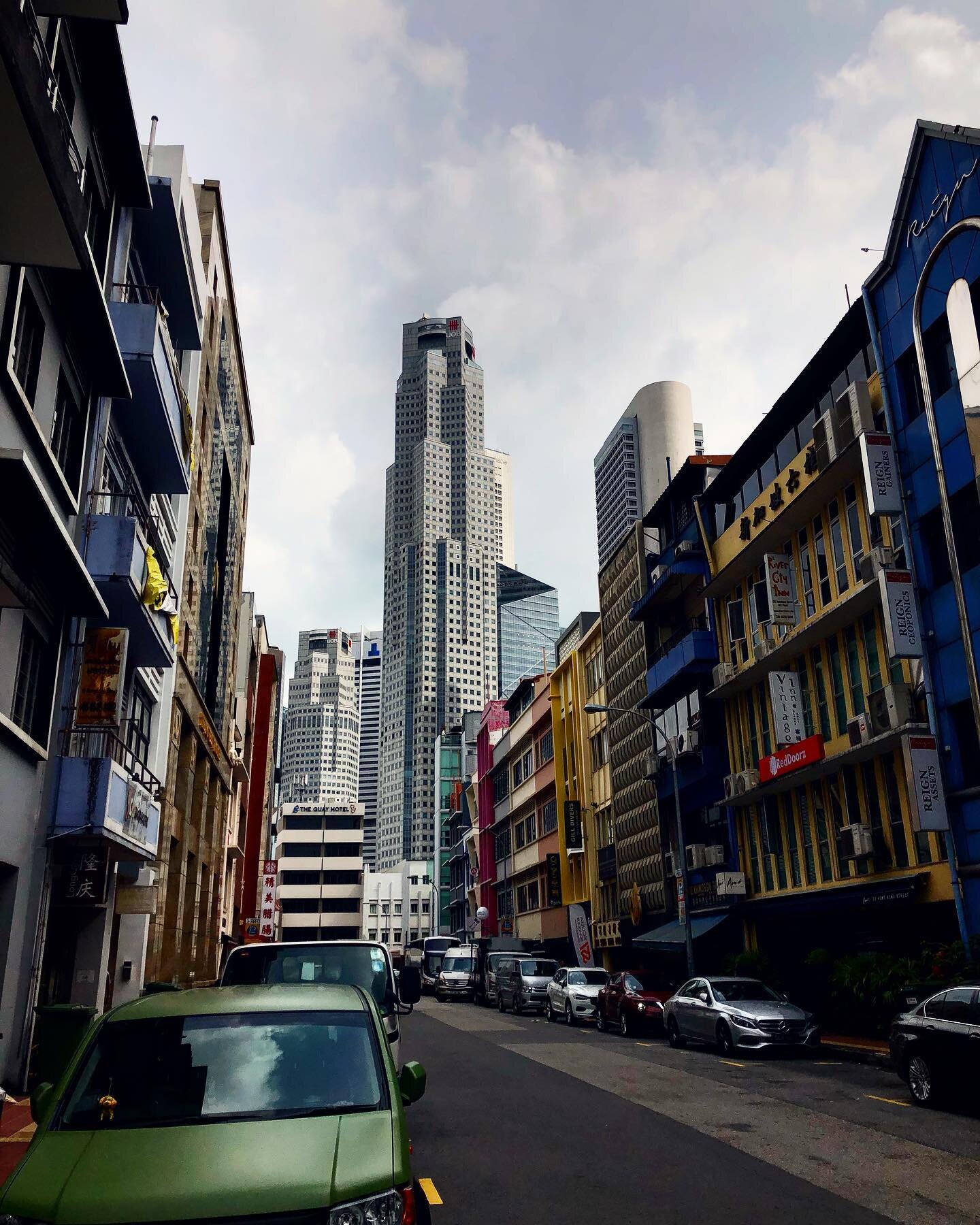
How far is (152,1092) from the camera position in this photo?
5.07 metres

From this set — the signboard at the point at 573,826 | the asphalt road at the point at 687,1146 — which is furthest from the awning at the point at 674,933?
the asphalt road at the point at 687,1146

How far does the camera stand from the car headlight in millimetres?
4105

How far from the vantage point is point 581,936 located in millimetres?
48312

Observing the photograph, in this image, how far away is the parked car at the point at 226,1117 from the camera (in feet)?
13.5

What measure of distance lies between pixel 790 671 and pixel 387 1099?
26.1m

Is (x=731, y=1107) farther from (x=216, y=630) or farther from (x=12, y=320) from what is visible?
(x=216, y=630)

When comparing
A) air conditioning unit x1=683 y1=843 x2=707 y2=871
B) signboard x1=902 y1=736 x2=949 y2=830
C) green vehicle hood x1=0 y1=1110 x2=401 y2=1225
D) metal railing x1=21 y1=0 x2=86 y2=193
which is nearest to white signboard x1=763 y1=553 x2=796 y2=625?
signboard x1=902 y1=736 x2=949 y2=830

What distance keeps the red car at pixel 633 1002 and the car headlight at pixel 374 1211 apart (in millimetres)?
21129

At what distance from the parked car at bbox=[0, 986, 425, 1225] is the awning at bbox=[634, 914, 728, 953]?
28331 millimetres

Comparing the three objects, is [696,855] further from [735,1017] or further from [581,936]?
[735,1017]

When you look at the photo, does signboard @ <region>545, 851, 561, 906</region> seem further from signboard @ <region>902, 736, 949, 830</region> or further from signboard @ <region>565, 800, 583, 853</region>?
signboard @ <region>902, 736, 949, 830</region>

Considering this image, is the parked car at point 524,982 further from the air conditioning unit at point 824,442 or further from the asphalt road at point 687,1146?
the air conditioning unit at point 824,442

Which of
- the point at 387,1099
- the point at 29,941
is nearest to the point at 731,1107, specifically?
the point at 387,1099

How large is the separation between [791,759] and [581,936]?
2331cm
